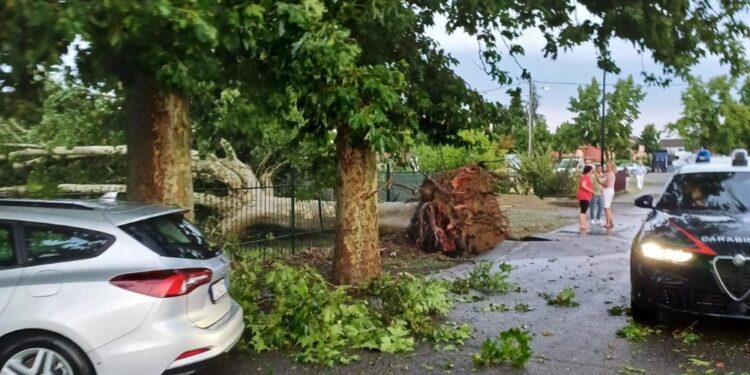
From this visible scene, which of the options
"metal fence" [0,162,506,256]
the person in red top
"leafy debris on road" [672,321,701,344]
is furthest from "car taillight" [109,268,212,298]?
the person in red top

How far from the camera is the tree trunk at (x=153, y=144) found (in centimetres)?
684

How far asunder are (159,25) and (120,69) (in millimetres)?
1295

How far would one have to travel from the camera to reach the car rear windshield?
462 cm

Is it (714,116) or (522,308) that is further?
(714,116)

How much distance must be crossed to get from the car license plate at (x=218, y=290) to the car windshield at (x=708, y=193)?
468 cm

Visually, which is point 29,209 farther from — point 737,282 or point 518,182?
point 518,182

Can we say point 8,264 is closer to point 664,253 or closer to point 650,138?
point 664,253

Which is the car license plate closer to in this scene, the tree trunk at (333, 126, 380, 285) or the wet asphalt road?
the wet asphalt road

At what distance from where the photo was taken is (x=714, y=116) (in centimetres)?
5441

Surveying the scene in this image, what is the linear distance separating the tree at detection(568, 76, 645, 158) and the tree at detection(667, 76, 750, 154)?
3.86 m

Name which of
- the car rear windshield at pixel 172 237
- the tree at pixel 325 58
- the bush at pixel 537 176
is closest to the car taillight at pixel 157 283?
the car rear windshield at pixel 172 237

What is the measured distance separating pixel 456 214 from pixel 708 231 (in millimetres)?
6864

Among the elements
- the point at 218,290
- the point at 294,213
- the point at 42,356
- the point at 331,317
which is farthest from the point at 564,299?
the point at 294,213

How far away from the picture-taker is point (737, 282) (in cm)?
595
